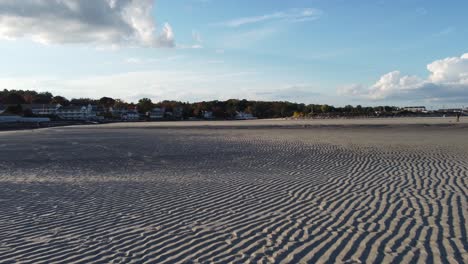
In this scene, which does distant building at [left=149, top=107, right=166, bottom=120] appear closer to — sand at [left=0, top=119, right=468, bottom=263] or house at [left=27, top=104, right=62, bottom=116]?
house at [left=27, top=104, right=62, bottom=116]

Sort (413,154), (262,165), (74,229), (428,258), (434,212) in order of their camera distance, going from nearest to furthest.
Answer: (428,258) < (74,229) < (434,212) < (262,165) < (413,154)

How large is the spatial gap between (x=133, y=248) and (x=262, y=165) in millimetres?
9908

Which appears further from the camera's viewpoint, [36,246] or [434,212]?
[434,212]

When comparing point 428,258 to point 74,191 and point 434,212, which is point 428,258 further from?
point 74,191

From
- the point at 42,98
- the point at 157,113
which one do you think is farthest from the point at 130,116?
the point at 42,98

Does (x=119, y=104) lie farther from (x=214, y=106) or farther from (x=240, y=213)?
(x=240, y=213)

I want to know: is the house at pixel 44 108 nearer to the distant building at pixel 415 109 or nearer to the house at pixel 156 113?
the house at pixel 156 113

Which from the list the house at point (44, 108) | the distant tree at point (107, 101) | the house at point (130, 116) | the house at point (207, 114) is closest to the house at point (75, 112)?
the house at point (44, 108)


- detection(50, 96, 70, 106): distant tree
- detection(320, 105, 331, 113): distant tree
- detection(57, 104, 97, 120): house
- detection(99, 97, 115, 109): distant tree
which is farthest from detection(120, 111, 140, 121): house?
detection(320, 105, 331, 113): distant tree

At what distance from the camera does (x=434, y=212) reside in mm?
7430

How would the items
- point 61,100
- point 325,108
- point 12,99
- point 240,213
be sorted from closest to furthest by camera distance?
point 240,213 < point 12,99 < point 61,100 < point 325,108

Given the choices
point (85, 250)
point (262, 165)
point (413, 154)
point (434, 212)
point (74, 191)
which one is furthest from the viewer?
point (413, 154)

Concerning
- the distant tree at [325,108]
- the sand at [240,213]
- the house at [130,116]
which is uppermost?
the distant tree at [325,108]

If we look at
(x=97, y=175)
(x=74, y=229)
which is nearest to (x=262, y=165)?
(x=97, y=175)
